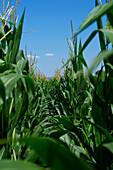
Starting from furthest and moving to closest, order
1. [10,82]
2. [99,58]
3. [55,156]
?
[10,82] → [99,58] → [55,156]

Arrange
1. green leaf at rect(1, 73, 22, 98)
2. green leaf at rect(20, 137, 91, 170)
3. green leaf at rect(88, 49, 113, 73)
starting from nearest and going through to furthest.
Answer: green leaf at rect(20, 137, 91, 170) → green leaf at rect(88, 49, 113, 73) → green leaf at rect(1, 73, 22, 98)

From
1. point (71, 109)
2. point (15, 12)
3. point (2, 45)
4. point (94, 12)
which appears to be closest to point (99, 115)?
point (94, 12)

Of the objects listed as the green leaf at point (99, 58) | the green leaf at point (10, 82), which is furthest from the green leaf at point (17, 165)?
the green leaf at point (10, 82)

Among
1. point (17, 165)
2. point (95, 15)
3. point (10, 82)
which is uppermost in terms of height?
point (95, 15)

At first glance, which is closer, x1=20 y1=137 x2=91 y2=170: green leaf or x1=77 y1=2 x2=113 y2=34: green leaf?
x1=20 y1=137 x2=91 y2=170: green leaf

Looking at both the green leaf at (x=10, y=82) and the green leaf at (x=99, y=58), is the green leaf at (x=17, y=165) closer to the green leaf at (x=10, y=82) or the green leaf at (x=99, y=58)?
the green leaf at (x=99, y=58)

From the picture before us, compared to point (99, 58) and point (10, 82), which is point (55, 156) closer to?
point (99, 58)

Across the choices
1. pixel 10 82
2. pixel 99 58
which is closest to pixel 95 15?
pixel 99 58

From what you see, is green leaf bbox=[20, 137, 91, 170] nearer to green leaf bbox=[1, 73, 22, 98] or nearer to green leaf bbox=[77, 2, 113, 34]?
green leaf bbox=[77, 2, 113, 34]

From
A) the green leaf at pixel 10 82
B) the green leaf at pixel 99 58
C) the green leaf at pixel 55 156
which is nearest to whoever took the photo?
the green leaf at pixel 55 156

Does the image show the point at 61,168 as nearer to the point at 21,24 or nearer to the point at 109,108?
the point at 109,108

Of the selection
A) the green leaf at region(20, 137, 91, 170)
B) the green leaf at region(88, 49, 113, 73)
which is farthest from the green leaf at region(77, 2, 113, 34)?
the green leaf at region(20, 137, 91, 170)

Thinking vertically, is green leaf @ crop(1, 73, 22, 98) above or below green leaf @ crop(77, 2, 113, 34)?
below

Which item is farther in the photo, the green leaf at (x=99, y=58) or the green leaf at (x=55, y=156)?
the green leaf at (x=99, y=58)
